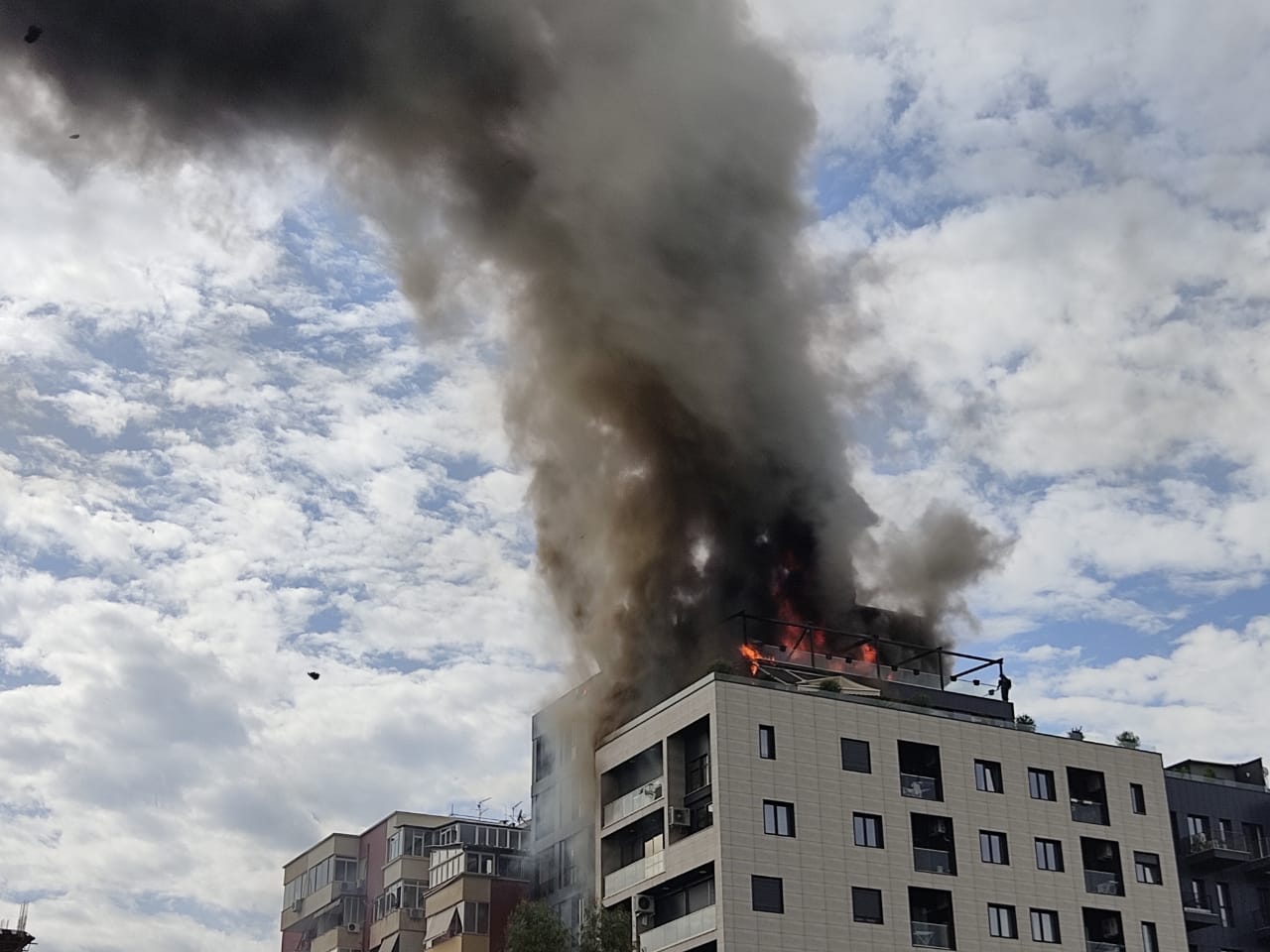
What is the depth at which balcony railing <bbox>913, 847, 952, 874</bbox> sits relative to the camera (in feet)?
202

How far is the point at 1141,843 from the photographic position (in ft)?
219

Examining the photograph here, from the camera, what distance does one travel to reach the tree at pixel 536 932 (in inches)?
2103

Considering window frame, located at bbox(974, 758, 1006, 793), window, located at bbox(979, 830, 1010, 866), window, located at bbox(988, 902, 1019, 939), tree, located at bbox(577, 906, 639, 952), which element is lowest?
tree, located at bbox(577, 906, 639, 952)

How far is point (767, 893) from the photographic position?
58.3 m

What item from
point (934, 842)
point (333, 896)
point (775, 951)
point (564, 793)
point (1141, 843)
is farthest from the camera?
point (333, 896)

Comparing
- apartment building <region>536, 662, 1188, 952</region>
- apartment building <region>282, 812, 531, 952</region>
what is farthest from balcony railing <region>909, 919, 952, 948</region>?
apartment building <region>282, 812, 531, 952</region>

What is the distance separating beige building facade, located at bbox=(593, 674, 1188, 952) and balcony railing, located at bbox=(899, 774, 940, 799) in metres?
0.06

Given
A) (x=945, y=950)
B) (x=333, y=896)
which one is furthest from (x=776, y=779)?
(x=333, y=896)

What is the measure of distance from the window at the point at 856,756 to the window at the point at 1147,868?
13.3 metres

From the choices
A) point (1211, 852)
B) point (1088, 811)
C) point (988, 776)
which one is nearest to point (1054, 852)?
point (1088, 811)

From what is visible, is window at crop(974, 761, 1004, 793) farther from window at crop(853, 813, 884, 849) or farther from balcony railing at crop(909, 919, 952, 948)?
balcony railing at crop(909, 919, 952, 948)

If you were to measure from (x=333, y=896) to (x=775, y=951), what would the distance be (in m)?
37.6

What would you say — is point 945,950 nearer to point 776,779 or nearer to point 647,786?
point 776,779

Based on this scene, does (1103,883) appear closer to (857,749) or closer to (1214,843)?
(1214,843)
